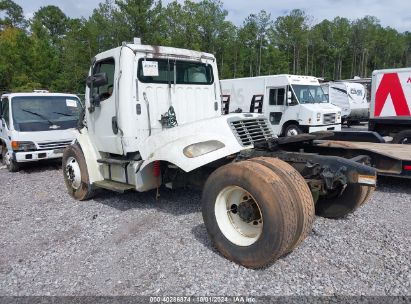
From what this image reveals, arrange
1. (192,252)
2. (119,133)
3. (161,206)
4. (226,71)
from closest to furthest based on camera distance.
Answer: (192,252) → (119,133) → (161,206) → (226,71)

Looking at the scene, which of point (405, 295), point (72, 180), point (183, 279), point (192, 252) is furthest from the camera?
point (72, 180)

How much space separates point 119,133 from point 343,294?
3.68 meters

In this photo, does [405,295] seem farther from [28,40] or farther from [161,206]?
[28,40]

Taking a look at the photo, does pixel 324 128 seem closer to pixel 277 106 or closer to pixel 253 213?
pixel 277 106

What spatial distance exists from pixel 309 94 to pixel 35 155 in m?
10.5

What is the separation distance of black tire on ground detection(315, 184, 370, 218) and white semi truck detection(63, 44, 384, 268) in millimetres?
13

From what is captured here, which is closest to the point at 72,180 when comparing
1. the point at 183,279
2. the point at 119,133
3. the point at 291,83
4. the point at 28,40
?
the point at 119,133

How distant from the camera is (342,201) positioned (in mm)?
4883

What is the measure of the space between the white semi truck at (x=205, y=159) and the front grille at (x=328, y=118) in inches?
368

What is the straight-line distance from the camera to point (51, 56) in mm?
40812

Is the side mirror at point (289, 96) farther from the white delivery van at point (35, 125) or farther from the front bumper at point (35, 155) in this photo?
the front bumper at point (35, 155)

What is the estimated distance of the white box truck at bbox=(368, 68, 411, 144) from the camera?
981 cm

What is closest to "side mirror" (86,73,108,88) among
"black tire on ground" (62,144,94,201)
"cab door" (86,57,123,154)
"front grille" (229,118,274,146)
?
"cab door" (86,57,123,154)

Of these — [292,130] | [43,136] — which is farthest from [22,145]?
[292,130]
